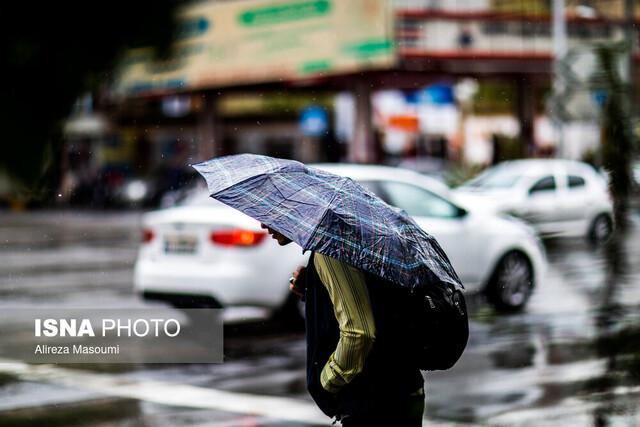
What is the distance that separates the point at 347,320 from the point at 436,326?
0.27 meters

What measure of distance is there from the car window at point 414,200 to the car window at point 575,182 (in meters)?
4.36

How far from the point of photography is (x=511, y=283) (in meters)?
11.1

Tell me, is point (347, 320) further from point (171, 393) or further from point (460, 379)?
point (460, 379)

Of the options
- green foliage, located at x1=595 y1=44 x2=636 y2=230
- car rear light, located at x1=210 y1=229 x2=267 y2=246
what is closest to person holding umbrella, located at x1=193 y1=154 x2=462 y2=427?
green foliage, located at x1=595 y1=44 x2=636 y2=230

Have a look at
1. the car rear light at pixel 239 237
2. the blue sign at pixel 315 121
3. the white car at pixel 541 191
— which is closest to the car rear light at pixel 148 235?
the car rear light at pixel 239 237

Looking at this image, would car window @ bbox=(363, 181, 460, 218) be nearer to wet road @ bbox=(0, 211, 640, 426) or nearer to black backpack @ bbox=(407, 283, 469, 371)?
wet road @ bbox=(0, 211, 640, 426)

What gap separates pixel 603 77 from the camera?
16.2 ft

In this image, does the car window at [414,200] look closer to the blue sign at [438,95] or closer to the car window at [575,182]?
the car window at [575,182]

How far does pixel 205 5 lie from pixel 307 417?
5.21 meters

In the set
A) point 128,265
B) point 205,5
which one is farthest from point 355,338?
point 128,265

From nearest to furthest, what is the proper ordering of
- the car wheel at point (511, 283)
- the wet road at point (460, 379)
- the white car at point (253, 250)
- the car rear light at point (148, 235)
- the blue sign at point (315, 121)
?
1. the wet road at point (460, 379)
2. the white car at point (253, 250)
3. the car rear light at point (148, 235)
4. the car wheel at point (511, 283)
5. the blue sign at point (315, 121)

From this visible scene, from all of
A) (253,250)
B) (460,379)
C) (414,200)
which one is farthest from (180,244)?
(460,379)

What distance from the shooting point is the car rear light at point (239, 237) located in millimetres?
9195

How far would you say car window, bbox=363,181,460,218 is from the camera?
10.0 m
